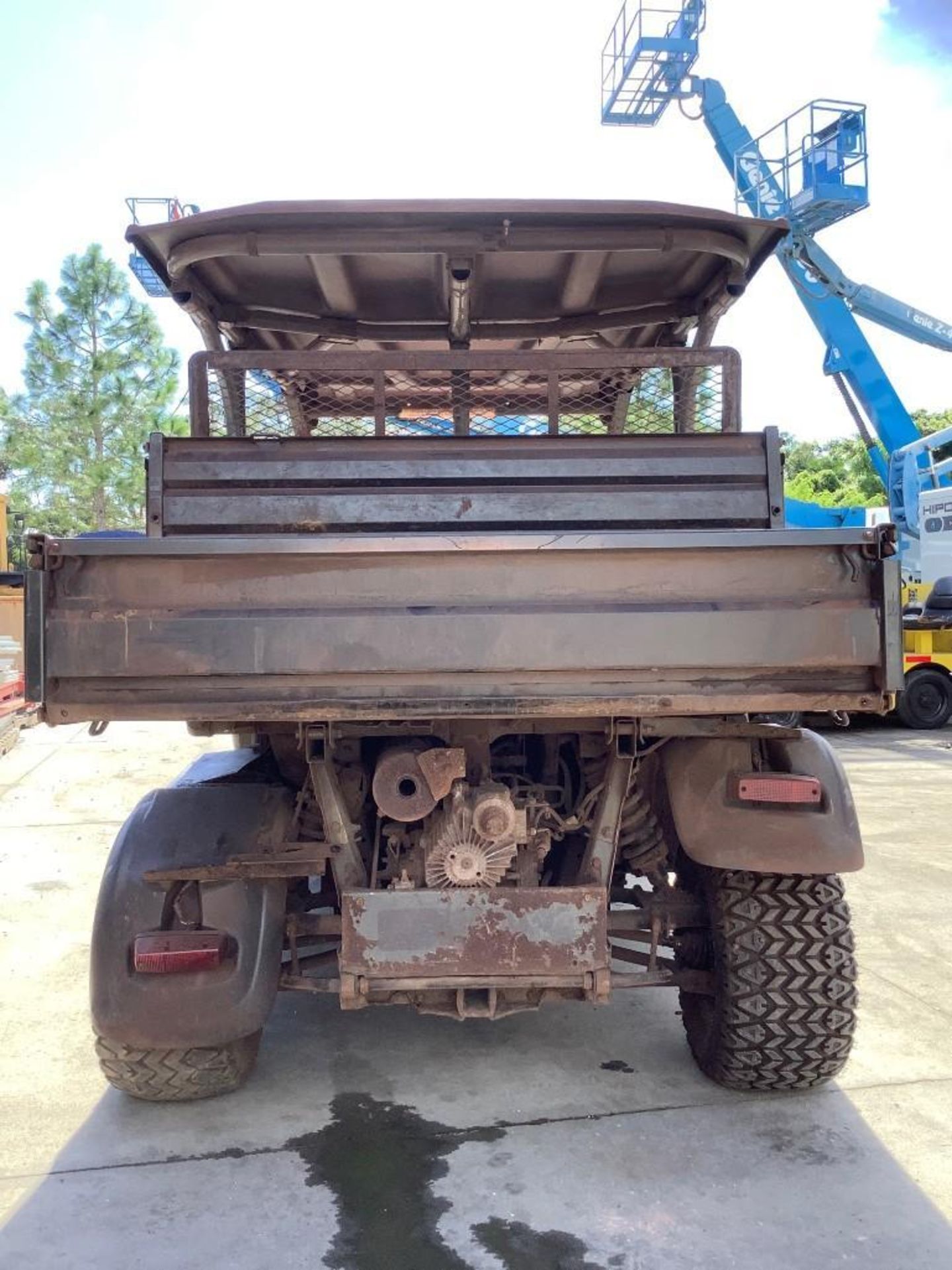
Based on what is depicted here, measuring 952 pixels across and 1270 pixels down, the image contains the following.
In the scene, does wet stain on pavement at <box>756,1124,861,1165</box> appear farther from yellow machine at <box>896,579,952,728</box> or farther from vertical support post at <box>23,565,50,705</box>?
yellow machine at <box>896,579,952,728</box>

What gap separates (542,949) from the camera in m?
3.05

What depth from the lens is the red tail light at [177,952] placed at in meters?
3.12

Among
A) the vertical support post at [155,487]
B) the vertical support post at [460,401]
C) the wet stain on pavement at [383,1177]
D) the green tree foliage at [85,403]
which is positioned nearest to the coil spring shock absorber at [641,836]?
the wet stain on pavement at [383,1177]

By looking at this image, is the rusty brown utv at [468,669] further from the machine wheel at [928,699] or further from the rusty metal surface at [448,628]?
the machine wheel at [928,699]

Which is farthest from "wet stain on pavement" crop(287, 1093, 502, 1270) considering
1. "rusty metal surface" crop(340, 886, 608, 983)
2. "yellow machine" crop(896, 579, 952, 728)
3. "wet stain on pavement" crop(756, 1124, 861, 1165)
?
"yellow machine" crop(896, 579, 952, 728)

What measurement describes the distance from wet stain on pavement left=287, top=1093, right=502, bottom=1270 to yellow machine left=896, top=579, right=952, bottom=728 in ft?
34.8

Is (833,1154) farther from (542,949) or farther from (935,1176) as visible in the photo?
(542,949)

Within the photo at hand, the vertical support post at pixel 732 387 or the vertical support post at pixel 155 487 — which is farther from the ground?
the vertical support post at pixel 732 387

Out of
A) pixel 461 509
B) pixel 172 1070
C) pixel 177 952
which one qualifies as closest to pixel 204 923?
pixel 177 952

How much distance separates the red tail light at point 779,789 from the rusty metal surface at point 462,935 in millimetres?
633

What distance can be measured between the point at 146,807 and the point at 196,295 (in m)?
1.85

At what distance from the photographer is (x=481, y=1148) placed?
311cm

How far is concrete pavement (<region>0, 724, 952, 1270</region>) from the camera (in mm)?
2645

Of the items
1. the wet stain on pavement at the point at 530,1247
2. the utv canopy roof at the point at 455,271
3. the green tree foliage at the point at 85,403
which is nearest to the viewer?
the wet stain on pavement at the point at 530,1247
